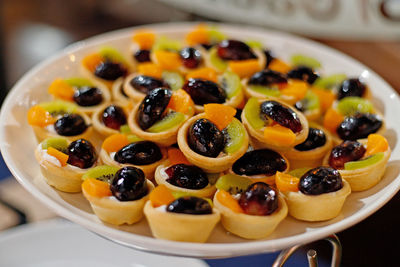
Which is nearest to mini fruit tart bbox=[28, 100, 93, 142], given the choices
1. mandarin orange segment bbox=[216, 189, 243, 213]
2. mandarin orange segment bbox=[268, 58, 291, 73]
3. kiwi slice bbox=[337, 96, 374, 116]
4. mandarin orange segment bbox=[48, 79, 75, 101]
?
mandarin orange segment bbox=[48, 79, 75, 101]

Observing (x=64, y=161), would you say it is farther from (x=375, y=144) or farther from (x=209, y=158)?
(x=375, y=144)

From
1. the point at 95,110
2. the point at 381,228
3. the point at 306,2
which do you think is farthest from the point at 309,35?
the point at 95,110

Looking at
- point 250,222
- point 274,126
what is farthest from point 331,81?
point 250,222

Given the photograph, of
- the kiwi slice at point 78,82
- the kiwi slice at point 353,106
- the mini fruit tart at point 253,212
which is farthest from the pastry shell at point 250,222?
the kiwi slice at point 78,82

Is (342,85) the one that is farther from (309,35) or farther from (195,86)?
(309,35)

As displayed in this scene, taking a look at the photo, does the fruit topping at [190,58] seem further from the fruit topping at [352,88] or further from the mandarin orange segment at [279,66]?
the fruit topping at [352,88]

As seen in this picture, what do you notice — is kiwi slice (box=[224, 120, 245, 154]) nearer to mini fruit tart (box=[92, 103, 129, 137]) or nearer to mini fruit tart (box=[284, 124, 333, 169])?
mini fruit tart (box=[284, 124, 333, 169])
